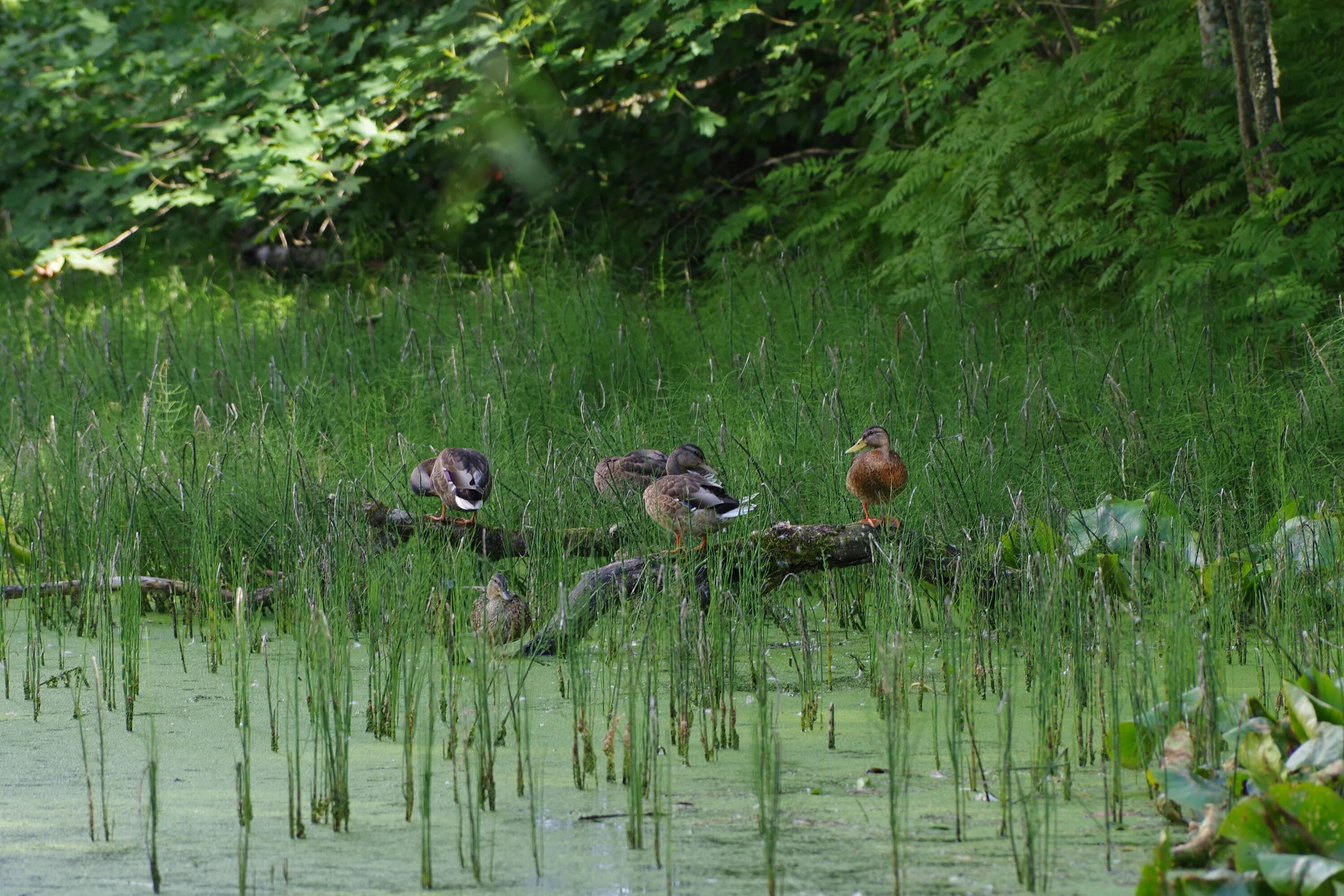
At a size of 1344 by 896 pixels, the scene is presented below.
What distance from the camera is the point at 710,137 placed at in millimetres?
9883

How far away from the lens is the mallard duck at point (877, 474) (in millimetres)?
4387

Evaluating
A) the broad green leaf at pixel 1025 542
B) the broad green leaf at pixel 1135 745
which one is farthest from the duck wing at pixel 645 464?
the broad green leaf at pixel 1135 745

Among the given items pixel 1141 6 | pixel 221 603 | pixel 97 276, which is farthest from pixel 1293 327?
pixel 97 276

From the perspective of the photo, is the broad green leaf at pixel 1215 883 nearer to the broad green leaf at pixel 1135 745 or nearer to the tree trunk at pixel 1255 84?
the broad green leaf at pixel 1135 745

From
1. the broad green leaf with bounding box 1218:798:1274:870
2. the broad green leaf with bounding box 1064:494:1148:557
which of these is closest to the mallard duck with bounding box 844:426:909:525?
the broad green leaf with bounding box 1064:494:1148:557

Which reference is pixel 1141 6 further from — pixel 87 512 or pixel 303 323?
pixel 87 512

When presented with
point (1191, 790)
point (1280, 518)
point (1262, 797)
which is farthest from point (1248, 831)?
point (1280, 518)

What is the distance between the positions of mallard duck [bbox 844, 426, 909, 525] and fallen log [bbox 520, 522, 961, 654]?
14 centimetres

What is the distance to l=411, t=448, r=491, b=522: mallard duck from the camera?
4.59 metres

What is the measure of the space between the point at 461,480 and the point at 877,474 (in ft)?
4.55

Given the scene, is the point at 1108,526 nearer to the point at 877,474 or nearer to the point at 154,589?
the point at 877,474

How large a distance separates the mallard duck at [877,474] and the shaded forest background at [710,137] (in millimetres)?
2646

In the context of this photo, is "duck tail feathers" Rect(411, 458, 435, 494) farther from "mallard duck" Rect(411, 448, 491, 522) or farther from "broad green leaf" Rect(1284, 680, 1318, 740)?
"broad green leaf" Rect(1284, 680, 1318, 740)

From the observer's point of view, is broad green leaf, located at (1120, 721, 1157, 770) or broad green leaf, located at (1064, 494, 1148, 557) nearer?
broad green leaf, located at (1120, 721, 1157, 770)
